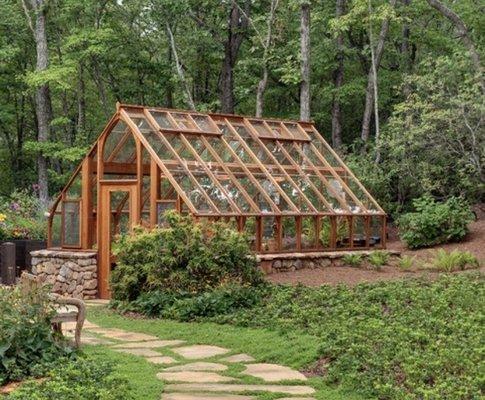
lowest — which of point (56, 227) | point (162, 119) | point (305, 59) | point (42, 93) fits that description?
point (56, 227)

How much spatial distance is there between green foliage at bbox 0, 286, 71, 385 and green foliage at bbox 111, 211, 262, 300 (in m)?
4.04

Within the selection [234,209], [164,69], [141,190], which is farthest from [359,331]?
[164,69]

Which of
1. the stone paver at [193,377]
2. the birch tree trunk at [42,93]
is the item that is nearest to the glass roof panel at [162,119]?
the stone paver at [193,377]

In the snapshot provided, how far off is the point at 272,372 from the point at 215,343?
174cm

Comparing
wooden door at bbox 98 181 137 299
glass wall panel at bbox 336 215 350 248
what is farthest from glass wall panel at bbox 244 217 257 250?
glass wall panel at bbox 336 215 350 248

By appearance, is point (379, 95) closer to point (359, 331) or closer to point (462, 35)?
point (462, 35)

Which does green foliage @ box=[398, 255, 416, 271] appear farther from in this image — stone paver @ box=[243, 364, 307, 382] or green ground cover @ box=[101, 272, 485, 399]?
stone paver @ box=[243, 364, 307, 382]

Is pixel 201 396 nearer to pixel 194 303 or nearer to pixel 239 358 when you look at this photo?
pixel 239 358

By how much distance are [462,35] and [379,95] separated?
5505mm

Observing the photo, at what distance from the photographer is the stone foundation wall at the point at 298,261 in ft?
47.9

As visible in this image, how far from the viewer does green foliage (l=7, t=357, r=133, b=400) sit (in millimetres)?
6043

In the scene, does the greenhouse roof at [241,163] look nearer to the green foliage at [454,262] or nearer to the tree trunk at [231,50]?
the green foliage at [454,262]

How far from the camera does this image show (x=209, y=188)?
46.8 ft

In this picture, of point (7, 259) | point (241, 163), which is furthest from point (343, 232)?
point (7, 259)
